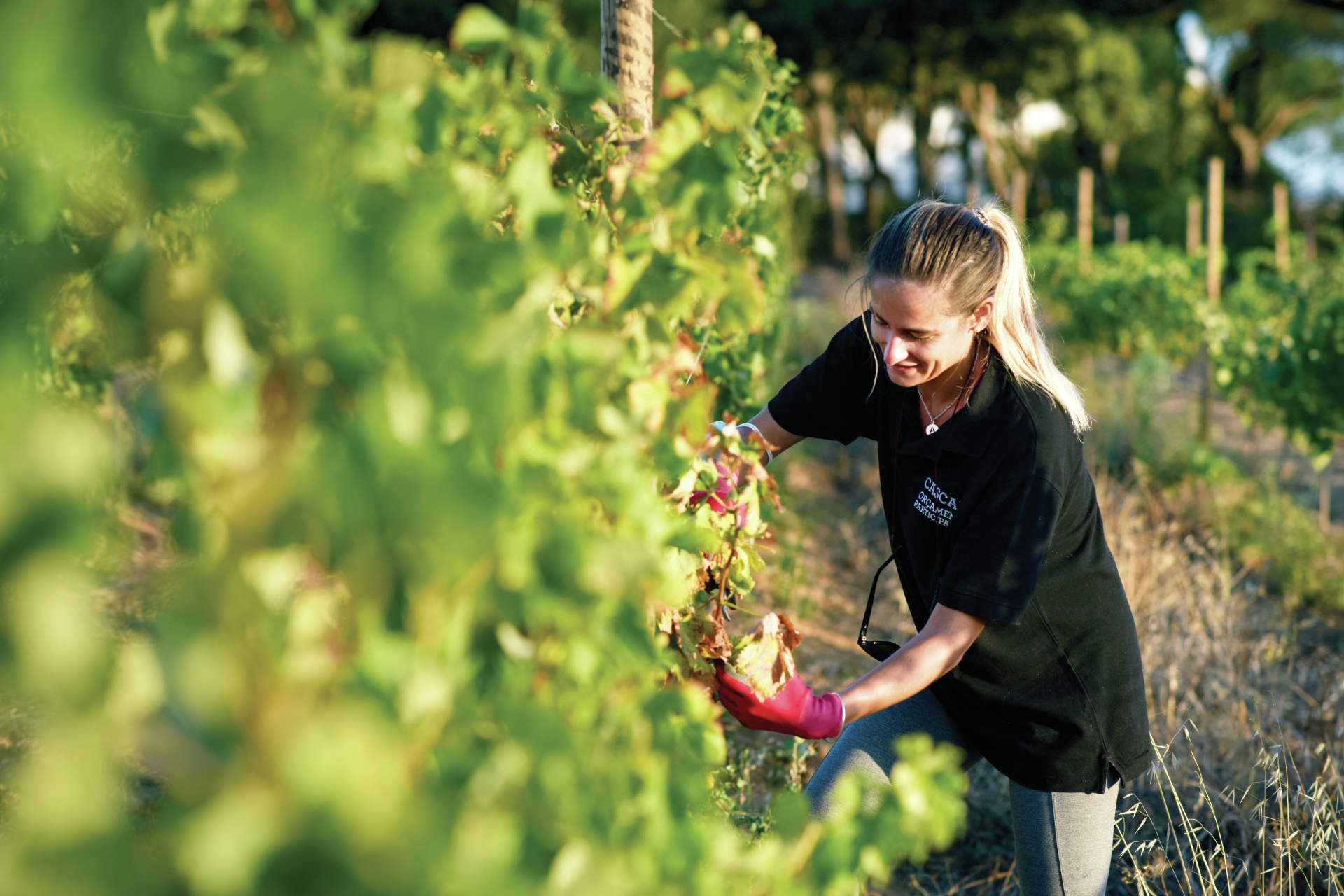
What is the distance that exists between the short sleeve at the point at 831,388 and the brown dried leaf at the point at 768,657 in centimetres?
73

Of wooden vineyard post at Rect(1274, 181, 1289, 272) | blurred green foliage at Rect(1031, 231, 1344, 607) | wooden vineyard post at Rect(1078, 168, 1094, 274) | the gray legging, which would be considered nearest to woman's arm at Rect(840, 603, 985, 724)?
the gray legging

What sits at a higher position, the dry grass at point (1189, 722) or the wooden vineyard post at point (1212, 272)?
the dry grass at point (1189, 722)

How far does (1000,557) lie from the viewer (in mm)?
1649

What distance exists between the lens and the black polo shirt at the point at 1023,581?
1672 millimetres

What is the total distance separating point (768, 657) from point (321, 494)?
3.23ft

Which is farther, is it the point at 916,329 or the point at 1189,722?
the point at 1189,722

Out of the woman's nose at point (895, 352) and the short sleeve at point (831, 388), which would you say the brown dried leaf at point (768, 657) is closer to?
the woman's nose at point (895, 352)

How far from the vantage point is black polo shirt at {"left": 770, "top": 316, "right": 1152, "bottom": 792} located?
1672 millimetres

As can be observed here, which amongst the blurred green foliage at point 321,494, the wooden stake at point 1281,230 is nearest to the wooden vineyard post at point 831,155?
the wooden stake at point 1281,230

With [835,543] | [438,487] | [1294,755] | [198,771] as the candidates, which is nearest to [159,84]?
[438,487]

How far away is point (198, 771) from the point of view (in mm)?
533

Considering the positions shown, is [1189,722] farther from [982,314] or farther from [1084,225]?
[1084,225]

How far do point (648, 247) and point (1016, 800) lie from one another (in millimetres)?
1579

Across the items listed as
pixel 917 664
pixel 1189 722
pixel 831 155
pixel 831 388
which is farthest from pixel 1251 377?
pixel 831 155
